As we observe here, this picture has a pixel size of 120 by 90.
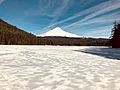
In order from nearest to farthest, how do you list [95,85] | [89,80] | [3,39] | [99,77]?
[95,85] → [89,80] → [99,77] → [3,39]

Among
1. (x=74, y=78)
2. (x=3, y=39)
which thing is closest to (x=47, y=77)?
(x=74, y=78)

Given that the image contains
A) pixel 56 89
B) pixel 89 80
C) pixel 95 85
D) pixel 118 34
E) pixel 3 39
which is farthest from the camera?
pixel 3 39

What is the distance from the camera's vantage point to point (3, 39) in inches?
4274

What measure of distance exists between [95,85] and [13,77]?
152 inches

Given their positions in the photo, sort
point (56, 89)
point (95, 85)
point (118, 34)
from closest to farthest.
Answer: point (56, 89)
point (95, 85)
point (118, 34)

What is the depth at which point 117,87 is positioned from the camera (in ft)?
30.5

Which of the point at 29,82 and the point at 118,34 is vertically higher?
the point at 118,34

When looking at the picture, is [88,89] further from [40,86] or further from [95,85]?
[40,86]

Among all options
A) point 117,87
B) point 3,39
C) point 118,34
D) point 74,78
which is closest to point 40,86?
point 74,78

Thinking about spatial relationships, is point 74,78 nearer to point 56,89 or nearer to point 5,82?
point 56,89

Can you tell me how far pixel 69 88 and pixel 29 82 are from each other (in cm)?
189

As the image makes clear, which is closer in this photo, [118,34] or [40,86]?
[40,86]

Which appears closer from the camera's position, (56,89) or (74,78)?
(56,89)

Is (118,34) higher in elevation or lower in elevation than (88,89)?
higher
